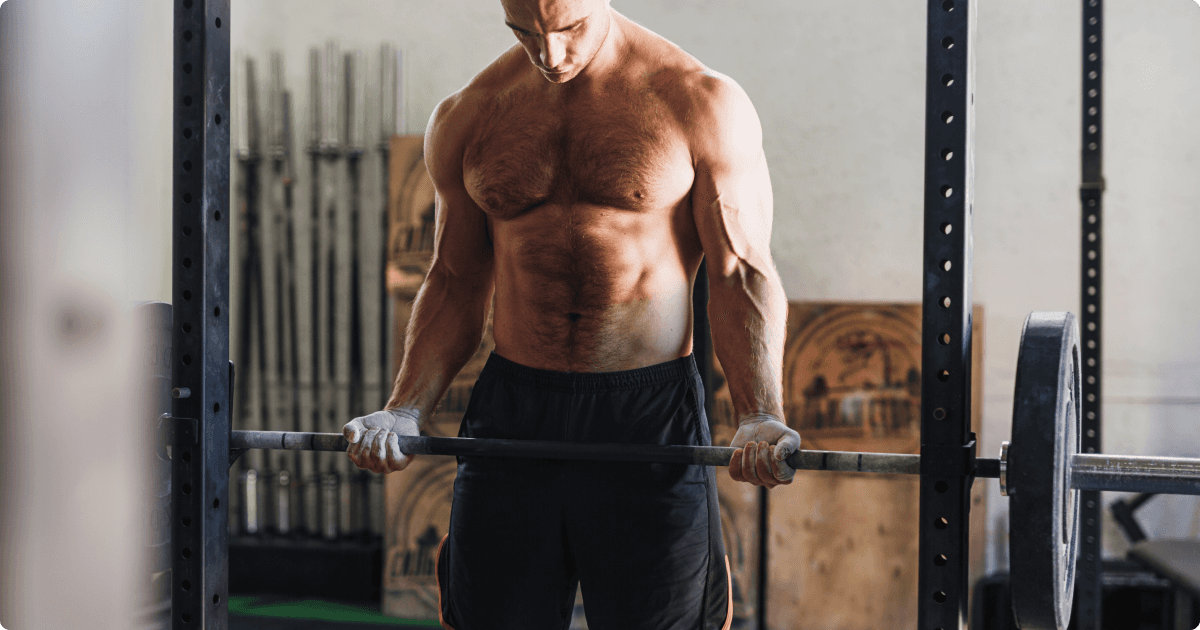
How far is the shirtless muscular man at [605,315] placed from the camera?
142 cm

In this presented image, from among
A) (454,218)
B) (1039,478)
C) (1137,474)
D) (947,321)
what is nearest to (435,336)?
(454,218)

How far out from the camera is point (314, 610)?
3480mm

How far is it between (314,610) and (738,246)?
2889 millimetres

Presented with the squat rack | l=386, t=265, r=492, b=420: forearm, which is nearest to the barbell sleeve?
the squat rack

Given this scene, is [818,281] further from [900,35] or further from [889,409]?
[900,35]

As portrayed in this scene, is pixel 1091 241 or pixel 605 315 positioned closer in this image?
pixel 605 315

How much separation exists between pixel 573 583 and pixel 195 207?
3.18 feet

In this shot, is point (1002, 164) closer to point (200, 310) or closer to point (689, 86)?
point (689, 86)

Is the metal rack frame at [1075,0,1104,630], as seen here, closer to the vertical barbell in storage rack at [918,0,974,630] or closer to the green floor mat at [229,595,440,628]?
the vertical barbell in storage rack at [918,0,974,630]

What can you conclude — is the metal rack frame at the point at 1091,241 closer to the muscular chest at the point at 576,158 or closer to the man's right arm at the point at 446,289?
the muscular chest at the point at 576,158

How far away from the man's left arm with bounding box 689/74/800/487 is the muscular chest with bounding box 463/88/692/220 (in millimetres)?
53

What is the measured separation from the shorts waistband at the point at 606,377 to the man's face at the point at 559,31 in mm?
542

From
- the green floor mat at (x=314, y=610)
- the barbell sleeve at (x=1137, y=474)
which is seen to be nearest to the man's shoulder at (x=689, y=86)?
the barbell sleeve at (x=1137, y=474)

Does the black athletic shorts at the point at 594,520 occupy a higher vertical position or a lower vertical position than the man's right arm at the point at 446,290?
lower
